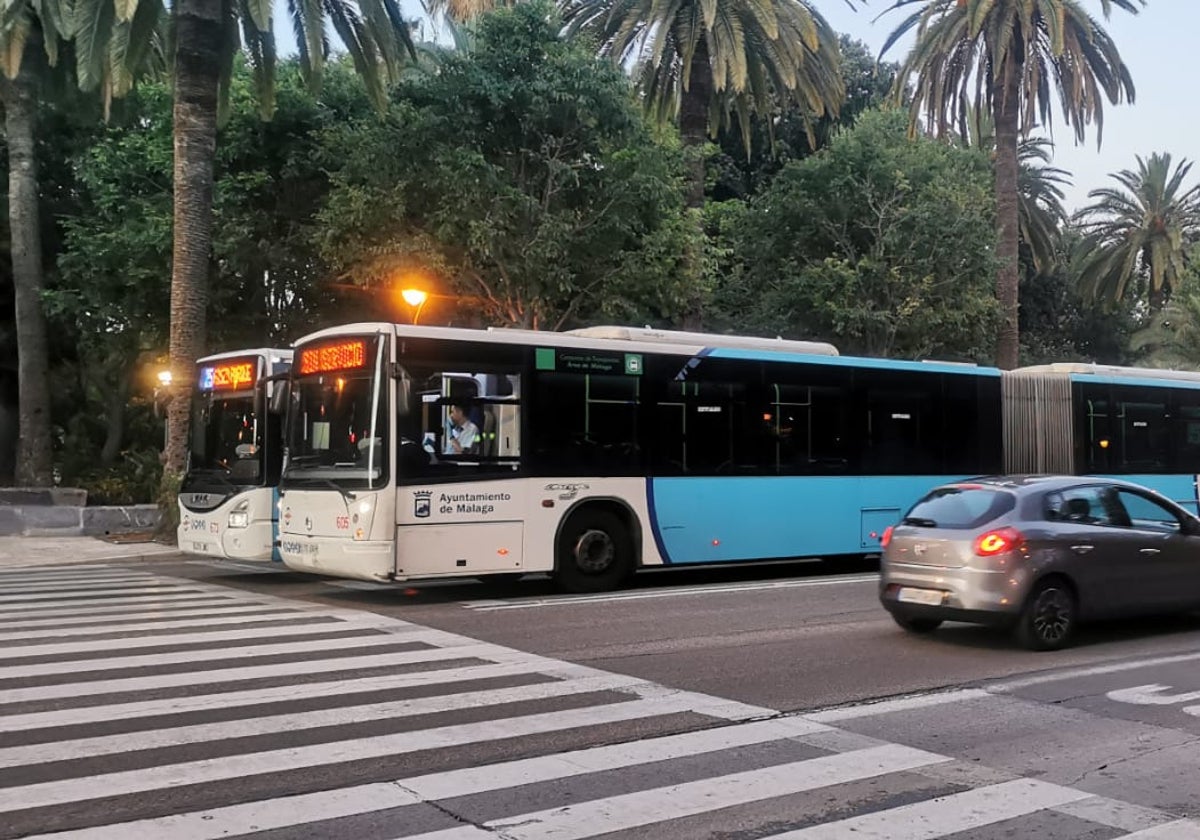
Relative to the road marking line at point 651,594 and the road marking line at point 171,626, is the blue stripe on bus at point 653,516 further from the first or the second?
the road marking line at point 171,626

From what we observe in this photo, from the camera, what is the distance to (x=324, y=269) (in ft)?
86.6

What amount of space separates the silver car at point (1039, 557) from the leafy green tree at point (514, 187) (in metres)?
12.8

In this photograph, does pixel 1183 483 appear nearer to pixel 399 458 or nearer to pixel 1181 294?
pixel 399 458

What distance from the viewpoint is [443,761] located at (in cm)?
641

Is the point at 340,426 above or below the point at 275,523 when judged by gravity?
above

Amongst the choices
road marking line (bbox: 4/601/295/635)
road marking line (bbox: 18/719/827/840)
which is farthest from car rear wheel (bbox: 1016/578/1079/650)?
road marking line (bbox: 4/601/295/635)

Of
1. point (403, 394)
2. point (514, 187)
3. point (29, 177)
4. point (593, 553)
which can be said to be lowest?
point (593, 553)

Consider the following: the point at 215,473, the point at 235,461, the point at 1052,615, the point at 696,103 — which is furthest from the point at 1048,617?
the point at 696,103

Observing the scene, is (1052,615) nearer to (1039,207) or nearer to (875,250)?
(875,250)

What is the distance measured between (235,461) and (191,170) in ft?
26.4

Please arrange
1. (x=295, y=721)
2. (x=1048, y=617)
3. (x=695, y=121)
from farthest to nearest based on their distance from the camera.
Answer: (x=695, y=121) → (x=1048, y=617) → (x=295, y=721)

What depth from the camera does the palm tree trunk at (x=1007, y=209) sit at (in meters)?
31.0

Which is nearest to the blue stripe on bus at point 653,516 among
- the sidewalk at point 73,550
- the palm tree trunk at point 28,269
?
the sidewalk at point 73,550

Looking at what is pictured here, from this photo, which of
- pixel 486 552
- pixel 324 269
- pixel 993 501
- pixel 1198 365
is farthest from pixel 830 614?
pixel 1198 365
